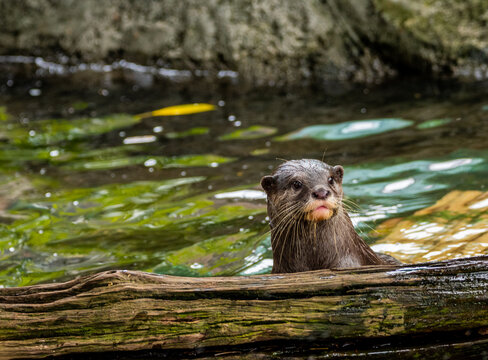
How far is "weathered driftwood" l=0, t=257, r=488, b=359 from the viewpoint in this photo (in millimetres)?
2445

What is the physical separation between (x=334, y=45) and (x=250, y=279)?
5.45m

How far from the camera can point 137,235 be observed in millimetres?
4613

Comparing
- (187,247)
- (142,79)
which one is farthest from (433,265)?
(142,79)

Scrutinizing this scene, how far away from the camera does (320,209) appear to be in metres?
3.00

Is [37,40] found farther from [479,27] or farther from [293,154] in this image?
[479,27]

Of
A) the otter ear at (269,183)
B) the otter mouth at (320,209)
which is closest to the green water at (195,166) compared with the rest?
the otter ear at (269,183)

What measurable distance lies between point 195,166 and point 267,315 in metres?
3.35

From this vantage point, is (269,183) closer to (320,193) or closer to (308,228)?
(308,228)

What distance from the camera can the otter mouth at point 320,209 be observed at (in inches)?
118

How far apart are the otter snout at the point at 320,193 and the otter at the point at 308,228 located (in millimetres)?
54

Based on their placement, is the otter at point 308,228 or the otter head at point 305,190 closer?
the otter head at point 305,190

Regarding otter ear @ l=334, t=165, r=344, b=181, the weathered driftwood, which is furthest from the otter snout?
the weathered driftwood

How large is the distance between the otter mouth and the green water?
3.73ft

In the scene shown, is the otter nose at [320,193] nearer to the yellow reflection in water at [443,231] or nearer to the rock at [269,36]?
the yellow reflection in water at [443,231]
